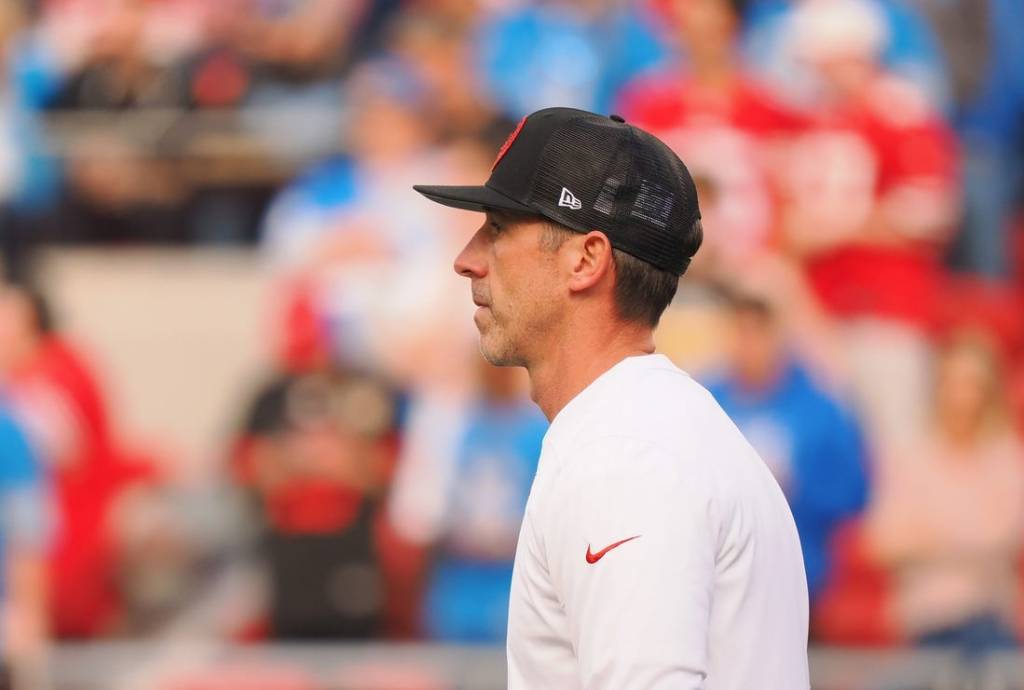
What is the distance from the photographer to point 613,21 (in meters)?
6.55

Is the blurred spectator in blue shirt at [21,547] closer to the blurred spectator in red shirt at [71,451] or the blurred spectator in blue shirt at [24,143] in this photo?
the blurred spectator in red shirt at [71,451]

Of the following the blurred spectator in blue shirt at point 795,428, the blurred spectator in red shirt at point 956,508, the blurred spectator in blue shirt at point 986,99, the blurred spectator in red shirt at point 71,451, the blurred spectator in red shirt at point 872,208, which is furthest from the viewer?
the blurred spectator in blue shirt at point 986,99

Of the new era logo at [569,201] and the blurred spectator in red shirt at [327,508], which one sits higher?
the new era logo at [569,201]

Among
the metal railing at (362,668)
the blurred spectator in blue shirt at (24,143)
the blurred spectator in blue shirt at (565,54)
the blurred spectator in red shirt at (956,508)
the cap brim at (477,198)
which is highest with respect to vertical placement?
the blurred spectator in blue shirt at (565,54)

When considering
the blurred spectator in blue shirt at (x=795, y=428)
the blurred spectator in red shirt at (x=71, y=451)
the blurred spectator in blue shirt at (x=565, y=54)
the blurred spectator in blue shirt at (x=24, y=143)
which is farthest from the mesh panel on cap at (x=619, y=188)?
the blurred spectator in blue shirt at (x=24, y=143)

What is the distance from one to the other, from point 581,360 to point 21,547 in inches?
177

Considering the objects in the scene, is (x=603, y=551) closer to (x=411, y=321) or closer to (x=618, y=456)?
(x=618, y=456)

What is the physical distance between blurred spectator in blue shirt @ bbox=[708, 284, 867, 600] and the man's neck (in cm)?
372

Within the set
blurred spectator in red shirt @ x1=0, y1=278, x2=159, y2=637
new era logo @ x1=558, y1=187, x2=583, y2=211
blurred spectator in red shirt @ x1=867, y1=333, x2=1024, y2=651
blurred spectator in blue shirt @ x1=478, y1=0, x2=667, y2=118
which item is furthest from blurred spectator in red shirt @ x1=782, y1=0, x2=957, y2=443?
new era logo @ x1=558, y1=187, x2=583, y2=211

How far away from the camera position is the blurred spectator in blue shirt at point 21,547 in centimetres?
554

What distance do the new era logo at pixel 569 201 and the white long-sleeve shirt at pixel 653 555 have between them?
8.0 inches

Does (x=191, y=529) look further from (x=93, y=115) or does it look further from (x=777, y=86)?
(x=777, y=86)

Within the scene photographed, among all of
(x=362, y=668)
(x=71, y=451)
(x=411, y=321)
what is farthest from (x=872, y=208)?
(x=71, y=451)

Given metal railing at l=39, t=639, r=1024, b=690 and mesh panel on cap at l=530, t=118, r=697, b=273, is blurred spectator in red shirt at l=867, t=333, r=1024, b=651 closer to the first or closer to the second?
metal railing at l=39, t=639, r=1024, b=690
